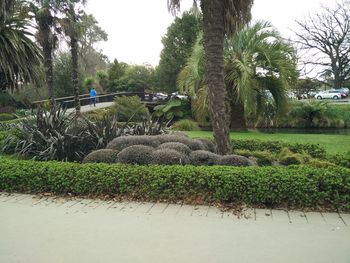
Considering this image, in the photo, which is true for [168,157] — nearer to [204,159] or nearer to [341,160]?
[204,159]

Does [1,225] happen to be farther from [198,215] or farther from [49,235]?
[198,215]

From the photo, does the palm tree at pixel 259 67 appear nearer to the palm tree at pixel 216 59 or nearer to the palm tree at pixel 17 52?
the palm tree at pixel 216 59

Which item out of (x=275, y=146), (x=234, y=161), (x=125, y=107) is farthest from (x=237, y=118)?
(x=234, y=161)

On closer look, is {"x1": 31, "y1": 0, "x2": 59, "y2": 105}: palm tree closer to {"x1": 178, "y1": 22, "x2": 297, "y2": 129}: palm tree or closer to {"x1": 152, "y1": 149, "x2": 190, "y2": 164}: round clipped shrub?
{"x1": 178, "y1": 22, "x2": 297, "y2": 129}: palm tree

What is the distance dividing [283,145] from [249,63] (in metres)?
6.70

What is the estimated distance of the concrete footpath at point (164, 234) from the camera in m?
3.29

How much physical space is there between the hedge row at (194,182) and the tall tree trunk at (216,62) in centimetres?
185

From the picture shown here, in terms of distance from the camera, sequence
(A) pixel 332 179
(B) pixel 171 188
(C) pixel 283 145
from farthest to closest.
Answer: (C) pixel 283 145 < (B) pixel 171 188 < (A) pixel 332 179

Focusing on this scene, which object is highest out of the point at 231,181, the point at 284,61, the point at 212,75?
the point at 284,61

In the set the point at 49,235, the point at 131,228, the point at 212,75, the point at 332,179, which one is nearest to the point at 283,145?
the point at 212,75

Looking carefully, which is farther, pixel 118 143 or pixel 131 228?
pixel 118 143

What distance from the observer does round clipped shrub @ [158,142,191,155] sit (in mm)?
6559

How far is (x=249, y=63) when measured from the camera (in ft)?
46.9

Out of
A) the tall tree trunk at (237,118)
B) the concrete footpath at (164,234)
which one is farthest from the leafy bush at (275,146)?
the tall tree trunk at (237,118)
